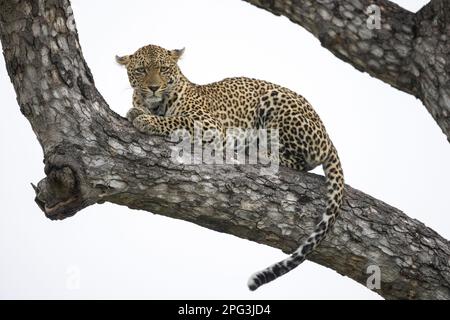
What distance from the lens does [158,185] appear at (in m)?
7.00

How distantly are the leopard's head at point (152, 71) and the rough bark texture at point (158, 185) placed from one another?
2.65m

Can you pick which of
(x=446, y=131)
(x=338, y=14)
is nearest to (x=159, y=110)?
(x=338, y=14)

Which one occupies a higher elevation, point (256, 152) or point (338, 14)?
point (338, 14)

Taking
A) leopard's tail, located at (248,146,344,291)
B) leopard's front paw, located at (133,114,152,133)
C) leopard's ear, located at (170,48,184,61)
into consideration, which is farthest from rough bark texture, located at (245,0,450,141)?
leopard's ear, located at (170,48,184,61)

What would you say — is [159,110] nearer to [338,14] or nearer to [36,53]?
[36,53]

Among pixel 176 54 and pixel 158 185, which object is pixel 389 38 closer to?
pixel 158 185

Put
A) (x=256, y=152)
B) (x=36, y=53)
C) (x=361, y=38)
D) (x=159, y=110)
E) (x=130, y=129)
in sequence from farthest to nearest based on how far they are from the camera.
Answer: (x=159, y=110) → (x=256, y=152) → (x=130, y=129) → (x=36, y=53) → (x=361, y=38)

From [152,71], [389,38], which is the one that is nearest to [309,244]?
[389,38]

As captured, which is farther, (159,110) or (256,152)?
(159,110)

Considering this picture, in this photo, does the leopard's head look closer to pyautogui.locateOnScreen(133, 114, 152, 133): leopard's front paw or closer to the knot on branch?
pyautogui.locateOnScreen(133, 114, 152, 133): leopard's front paw

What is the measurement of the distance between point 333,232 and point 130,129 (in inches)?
82.4

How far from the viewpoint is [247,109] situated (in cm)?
1017
